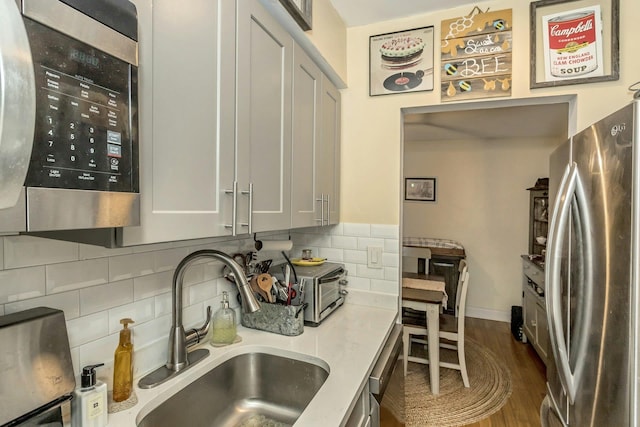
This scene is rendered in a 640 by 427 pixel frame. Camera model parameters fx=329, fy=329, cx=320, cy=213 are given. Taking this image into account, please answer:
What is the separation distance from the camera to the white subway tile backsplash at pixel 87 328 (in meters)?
0.91

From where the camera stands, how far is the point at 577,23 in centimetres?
157

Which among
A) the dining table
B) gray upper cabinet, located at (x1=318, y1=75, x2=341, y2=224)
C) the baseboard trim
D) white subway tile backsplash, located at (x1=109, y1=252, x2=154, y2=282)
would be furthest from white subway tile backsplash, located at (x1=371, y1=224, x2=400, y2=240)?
the baseboard trim

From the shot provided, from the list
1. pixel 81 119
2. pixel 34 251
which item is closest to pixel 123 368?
pixel 34 251

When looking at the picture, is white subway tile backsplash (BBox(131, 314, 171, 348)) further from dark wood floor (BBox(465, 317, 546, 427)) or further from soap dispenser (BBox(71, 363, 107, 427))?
dark wood floor (BBox(465, 317, 546, 427))

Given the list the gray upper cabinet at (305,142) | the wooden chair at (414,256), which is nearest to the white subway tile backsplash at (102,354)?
the gray upper cabinet at (305,142)

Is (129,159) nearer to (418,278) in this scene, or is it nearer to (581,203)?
(581,203)

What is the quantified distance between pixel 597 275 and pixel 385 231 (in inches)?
40.6

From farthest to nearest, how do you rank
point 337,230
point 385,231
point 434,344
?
point 434,344
point 337,230
point 385,231

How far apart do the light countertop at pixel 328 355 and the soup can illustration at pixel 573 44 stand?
1.51 m

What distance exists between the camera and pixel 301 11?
1.31 m

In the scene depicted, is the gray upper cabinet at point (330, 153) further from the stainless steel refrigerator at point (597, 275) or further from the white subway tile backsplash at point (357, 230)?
the stainless steel refrigerator at point (597, 275)

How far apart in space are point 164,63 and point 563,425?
1889 mm

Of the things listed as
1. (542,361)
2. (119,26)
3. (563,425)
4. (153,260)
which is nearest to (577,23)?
(563,425)

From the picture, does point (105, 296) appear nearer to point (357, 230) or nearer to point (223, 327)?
point (223, 327)
